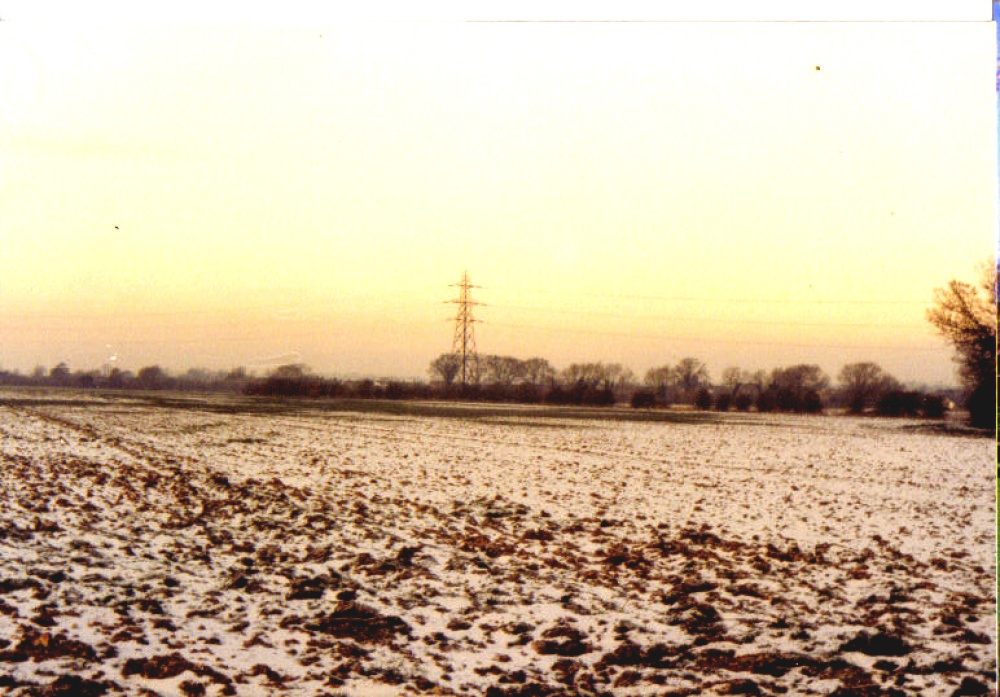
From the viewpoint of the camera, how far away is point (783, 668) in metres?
4.49

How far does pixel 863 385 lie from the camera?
45.4 ft

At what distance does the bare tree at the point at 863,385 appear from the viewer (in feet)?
42.5

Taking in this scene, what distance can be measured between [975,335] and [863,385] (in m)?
2.01

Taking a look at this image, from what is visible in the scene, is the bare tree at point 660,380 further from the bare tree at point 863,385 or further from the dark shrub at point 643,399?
the bare tree at point 863,385

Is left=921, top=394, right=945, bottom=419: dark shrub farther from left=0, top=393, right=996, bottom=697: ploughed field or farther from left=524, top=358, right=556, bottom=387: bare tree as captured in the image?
left=524, top=358, right=556, bottom=387: bare tree

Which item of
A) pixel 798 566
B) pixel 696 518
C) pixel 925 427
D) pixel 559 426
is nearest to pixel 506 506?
pixel 696 518

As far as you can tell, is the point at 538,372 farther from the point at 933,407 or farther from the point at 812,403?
the point at 933,407

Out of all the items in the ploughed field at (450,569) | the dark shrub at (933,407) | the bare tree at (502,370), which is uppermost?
the bare tree at (502,370)

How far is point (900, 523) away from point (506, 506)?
4238mm

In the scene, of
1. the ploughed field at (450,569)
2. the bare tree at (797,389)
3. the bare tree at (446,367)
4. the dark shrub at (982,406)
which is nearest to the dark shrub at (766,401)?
the bare tree at (797,389)

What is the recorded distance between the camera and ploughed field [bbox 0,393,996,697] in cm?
435

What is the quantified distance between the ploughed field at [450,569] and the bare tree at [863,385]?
2.22 m

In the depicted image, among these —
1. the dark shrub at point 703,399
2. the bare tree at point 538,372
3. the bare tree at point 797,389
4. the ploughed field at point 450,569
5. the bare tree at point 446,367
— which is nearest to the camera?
the ploughed field at point 450,569

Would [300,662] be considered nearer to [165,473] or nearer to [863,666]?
[863,666]
